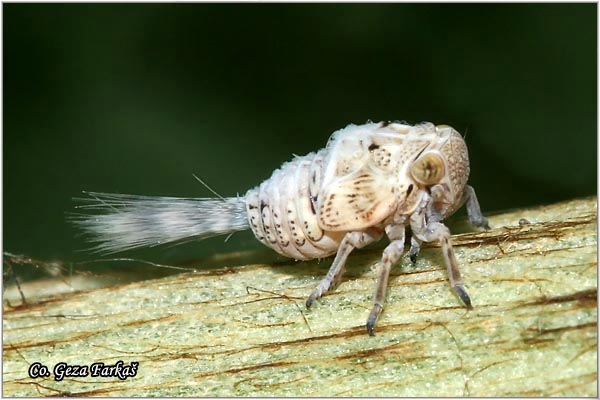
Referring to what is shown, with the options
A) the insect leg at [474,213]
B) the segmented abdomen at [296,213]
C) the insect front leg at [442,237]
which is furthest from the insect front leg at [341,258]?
the insect leg at [474,213]

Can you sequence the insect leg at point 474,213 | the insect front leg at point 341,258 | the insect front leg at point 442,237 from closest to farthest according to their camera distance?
1. the insect front leg at point 442,237
2. the insect front leg at point 341,258
3. the insect leg at point 474,213

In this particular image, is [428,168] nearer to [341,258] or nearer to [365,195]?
[365,195]

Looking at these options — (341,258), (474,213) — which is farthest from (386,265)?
(474,213)

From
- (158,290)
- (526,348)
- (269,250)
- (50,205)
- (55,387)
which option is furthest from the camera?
(50,205)

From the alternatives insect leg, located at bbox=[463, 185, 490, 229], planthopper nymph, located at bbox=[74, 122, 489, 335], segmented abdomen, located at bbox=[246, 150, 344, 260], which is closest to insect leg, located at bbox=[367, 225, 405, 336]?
planthopper nymph, located at bbox=[74, 122, 489, 335]

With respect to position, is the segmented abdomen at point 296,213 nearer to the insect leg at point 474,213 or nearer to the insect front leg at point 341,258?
the insect front leg at point 341,258

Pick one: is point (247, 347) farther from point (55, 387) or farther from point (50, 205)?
point (50, 205)

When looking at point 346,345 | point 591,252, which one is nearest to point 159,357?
point 346,345

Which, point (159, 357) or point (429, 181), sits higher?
point (429, 181)
